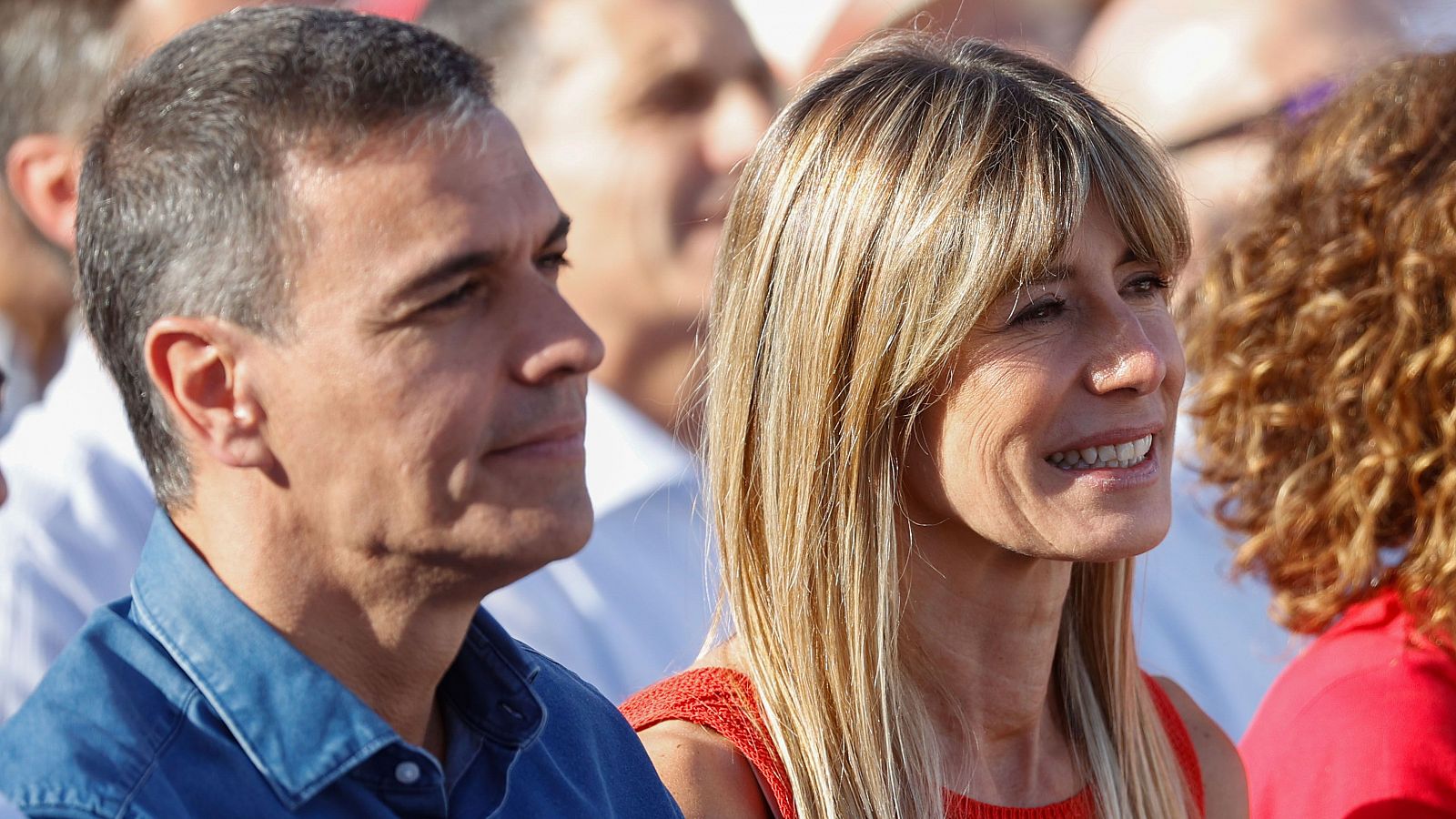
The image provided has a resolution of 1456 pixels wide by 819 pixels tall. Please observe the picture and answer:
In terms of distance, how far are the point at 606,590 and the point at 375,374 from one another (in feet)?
6.87

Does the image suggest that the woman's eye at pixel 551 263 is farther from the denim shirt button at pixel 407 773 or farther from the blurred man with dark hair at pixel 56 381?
A: the blurred man with dark hair at pixel 56 381

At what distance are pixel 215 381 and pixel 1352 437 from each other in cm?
188

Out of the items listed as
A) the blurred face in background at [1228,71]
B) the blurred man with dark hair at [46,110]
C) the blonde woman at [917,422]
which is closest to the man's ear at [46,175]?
the blurred man with dark hair at [46,110]

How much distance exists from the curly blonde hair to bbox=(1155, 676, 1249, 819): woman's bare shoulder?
270mm

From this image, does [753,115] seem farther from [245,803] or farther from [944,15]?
[245,803]

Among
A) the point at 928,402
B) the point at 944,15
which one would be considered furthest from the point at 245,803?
the point at 944,15

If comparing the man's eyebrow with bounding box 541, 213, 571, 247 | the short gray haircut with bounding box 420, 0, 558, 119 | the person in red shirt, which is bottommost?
the person in red shirt

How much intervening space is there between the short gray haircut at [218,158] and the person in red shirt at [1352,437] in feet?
5.26

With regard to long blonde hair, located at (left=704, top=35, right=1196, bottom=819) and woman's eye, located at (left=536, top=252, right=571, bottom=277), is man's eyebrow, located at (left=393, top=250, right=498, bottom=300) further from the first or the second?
long blonde hair, located at (left=704, top=35, right=1196, bottom=819)

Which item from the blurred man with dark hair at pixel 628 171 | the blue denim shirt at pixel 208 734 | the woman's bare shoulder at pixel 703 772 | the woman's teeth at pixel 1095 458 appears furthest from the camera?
the blurred man with dark hair at pixel 628 171

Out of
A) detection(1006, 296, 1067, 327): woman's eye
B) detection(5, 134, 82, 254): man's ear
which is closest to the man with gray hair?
detection(1006, 296, 1067, 327): woman's eye

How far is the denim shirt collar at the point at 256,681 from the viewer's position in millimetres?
1395

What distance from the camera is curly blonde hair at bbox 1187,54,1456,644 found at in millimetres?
2494

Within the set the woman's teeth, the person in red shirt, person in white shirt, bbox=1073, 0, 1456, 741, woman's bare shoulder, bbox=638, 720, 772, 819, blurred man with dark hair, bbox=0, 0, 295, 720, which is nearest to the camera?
woman's bare shoulder, bbox=638, 720, 772, 819
